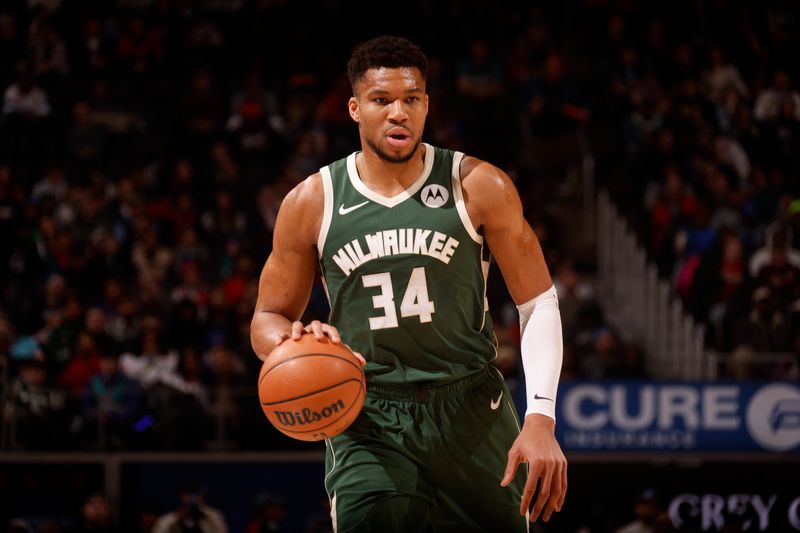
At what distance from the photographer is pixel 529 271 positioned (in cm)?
469

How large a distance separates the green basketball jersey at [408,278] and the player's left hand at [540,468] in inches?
18.1

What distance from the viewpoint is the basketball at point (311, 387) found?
4.24 meters

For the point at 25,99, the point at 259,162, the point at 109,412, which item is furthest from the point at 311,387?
the point at 25,99

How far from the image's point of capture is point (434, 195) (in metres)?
4.73

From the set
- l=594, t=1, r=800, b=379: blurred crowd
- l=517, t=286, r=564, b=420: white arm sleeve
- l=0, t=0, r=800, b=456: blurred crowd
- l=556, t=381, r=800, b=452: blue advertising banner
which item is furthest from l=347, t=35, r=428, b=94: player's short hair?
l=594, t=1, r=800, b=379: blurred crowd

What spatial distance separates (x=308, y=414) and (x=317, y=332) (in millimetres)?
285

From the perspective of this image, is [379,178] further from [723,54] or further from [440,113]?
[723,54]

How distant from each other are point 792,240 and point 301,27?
7191 mm

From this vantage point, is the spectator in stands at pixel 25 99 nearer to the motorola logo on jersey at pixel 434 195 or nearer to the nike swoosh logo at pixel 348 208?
the nike swoosh logo at pixel 348 208

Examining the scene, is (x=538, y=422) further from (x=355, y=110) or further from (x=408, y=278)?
(x=355, y=110)

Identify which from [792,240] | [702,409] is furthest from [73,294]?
[792,240]

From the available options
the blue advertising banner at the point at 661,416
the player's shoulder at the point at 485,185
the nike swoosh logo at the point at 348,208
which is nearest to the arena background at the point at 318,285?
the blue advertising banner at the point at 661,416

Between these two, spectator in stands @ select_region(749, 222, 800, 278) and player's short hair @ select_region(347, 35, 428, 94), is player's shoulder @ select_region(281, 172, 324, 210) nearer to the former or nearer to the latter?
player's short hair @ select_region(347, 35, 428, 94)

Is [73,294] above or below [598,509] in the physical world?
above
